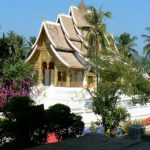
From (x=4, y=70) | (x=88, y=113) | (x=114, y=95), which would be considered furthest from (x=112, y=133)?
(x=4, y=70)

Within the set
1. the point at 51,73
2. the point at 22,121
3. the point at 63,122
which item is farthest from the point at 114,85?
the point at 51,73

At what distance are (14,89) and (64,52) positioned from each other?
1437 centimetres

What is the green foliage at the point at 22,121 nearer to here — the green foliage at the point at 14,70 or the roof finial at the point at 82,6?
the green foliage at the point at 14,70

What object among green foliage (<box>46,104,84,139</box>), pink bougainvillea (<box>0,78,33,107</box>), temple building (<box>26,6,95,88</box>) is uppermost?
temple building (<box>26,6,95,88</box>)

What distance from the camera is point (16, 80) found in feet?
79.4

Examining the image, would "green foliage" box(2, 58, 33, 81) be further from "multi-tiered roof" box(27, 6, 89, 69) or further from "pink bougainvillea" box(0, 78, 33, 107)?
"multi-tiered roof" box(27, 6, 89, 69)

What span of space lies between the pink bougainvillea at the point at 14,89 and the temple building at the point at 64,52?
10922 millimetres

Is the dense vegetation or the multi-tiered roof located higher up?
the multi-tiered roof

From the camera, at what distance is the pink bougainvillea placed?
22669 millimetres

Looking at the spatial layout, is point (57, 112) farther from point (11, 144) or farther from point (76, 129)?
point (11, 144)

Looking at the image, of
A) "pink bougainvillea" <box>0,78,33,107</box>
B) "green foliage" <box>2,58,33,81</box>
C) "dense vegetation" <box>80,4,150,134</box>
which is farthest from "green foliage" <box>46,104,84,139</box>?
"green foliage" <box>2,58,33,81</box>

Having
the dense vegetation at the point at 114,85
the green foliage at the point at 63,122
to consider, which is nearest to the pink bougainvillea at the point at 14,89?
the dense vegetation at the point at 114,85

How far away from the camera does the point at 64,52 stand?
37625 millimetres

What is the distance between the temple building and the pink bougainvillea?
10.9 metres
